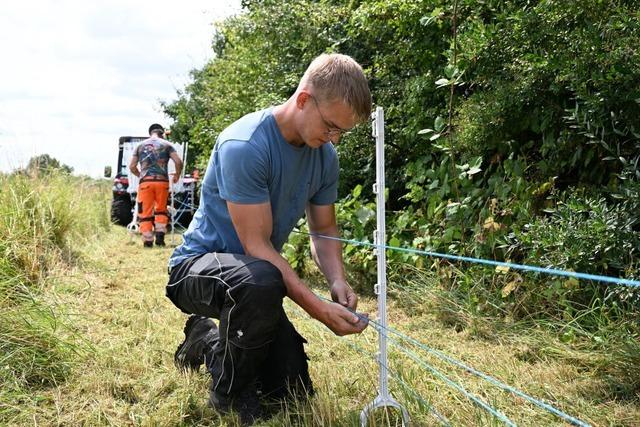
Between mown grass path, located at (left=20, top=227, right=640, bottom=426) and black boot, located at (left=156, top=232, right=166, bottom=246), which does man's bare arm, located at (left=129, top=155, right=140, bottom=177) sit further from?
mown grass path, located at (left=20, top=227, right=640, bottom=426)

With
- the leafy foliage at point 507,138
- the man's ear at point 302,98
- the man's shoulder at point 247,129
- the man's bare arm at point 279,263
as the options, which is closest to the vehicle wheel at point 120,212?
the leafy foliage at point 507,138

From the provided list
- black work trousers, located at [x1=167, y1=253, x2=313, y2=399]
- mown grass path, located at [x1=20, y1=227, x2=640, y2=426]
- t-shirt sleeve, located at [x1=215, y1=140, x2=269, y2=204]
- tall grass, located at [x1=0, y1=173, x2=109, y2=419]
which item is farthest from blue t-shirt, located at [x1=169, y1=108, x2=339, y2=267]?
tall grass, located at [x1=0, y1=173, x2=109, y2=419]

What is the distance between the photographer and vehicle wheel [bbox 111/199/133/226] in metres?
11.9

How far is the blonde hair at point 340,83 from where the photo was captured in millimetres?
2189

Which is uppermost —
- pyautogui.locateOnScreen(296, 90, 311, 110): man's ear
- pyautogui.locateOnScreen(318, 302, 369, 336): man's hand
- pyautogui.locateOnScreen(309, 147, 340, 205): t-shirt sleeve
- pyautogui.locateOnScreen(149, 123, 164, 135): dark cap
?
pyautogui.locateOnScreen(149, 123, 164, 135): dark cap

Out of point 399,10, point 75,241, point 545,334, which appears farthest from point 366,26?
point 75,241

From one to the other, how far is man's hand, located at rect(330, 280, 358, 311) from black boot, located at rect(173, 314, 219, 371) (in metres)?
0.59

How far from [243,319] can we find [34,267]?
2892 mm

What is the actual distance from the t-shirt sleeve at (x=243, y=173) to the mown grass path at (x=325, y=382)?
819mm

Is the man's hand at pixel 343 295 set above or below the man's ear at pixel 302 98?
below

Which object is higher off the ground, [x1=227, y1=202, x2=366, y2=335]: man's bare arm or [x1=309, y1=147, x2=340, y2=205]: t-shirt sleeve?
[x1=309, y1=147, x2=340, y2=205]: t-shirt sleeve

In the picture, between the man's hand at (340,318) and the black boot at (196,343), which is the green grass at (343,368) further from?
the man's hand at (340,318)

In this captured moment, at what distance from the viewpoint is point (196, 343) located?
286 centimetres

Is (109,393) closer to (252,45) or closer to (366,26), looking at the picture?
(366,26)
